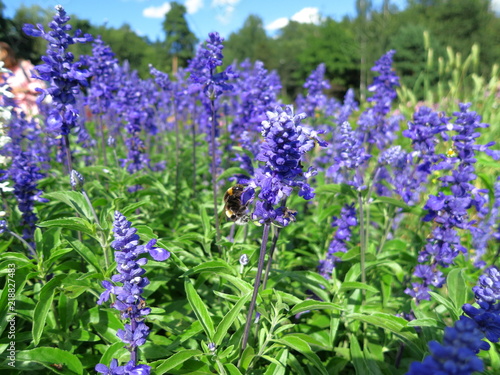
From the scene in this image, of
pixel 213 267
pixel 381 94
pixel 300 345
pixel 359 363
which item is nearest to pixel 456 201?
pixel 359 363

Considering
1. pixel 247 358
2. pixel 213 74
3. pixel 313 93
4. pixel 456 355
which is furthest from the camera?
pixel 313 93

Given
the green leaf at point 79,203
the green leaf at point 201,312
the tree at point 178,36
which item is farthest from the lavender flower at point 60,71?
the tree at point 178,36

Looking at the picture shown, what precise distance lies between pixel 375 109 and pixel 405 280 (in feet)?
7.88

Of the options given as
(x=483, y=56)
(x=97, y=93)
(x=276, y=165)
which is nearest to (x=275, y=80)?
(x=97, y=93)

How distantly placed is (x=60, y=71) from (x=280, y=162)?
2000 mm

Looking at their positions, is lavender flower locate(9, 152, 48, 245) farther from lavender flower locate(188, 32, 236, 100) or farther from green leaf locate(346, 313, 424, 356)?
green leaf locate(346, 313, 424, 356)

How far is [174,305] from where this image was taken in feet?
11.5

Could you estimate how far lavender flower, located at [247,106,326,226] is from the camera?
6.06 feet

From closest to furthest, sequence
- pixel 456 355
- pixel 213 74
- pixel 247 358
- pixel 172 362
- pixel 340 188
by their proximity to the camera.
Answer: pixel 456 355
pixel 172 362
pixel 247 358
pixel 340 188
pixel 213 74

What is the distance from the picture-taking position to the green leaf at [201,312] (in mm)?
2469

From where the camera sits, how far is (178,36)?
5047 cm

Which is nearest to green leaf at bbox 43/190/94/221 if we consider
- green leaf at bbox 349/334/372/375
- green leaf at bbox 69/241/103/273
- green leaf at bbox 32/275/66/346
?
green leaf at bbox 69/241/103/273

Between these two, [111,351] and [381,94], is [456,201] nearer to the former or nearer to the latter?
[381,94]

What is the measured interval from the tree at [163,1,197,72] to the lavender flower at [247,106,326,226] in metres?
42.5
